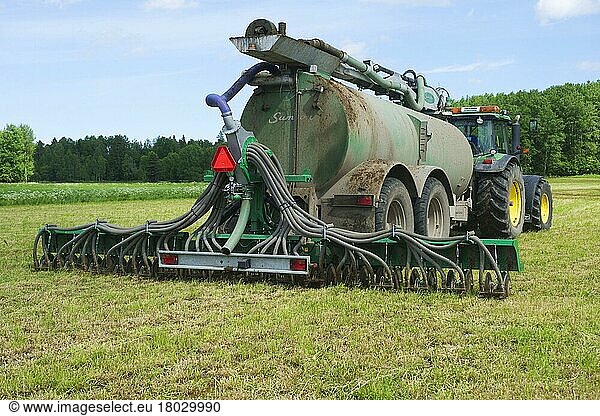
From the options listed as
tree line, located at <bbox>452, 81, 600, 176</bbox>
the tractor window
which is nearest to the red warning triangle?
the tractor window

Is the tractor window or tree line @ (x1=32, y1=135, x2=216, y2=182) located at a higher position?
tree line @ (x1=32, y1=135, x2=216, y2=182)

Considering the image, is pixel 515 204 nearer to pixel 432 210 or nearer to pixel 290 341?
pixel 432 210

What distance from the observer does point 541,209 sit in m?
14.0

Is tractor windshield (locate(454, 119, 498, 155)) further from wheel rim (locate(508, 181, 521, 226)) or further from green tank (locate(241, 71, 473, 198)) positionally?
green tank (locate(241, 71, 473, 198))

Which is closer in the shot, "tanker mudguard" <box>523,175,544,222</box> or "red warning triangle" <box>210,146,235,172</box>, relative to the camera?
"red warning triangle" <box>210,146,235,172</box>

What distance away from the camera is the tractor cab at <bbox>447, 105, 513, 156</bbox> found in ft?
42.0

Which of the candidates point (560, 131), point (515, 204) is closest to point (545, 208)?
point (515, 204)

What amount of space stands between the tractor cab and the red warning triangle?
6.13 metres

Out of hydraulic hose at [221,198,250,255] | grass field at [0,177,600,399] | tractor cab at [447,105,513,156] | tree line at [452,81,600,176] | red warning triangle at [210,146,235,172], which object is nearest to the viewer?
grass field at [0,177,600,399]

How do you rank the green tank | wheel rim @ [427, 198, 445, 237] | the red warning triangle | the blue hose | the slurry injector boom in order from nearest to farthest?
1. the slurry injector boom
2. the red warning triangle
3. the green tank
4. the blue hose
5. wheel rim @ [427, 198, 445, 237]

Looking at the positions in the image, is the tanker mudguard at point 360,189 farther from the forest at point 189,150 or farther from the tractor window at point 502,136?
the forest at point 189,150

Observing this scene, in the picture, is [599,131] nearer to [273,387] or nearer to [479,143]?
[479,143]

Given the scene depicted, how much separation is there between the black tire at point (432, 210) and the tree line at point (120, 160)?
48233 mm
